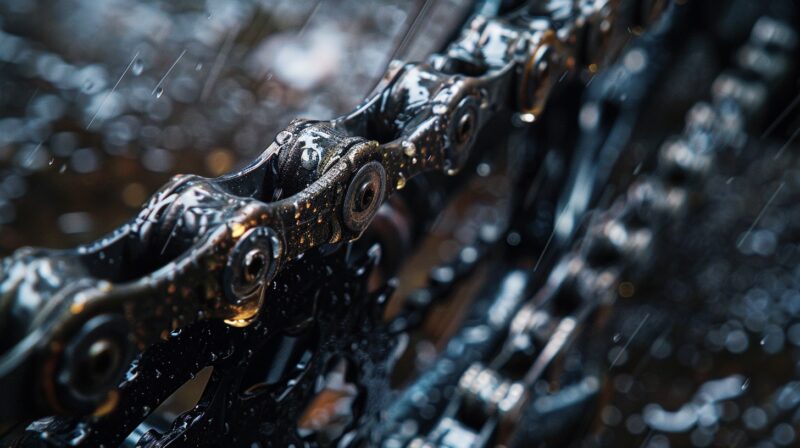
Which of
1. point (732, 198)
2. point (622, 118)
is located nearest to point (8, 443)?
point (622, 118)

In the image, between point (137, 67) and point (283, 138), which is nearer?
point (283, 138)

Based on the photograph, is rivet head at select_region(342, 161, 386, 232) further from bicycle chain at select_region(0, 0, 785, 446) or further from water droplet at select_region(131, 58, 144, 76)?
water droplet at select_region(131, 58, 144, 76)

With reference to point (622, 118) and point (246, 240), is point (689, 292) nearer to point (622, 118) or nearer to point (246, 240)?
point (622, 118)

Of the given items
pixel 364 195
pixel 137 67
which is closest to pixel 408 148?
pixel 364 195

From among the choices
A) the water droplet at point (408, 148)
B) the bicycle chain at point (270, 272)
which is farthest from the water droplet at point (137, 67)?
the water droplet at point (408, 148)

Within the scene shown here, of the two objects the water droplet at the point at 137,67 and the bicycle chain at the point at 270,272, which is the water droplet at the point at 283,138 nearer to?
the bicycle chain at the point at 270,272

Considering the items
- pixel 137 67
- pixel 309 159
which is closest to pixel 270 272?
pixel 309 159

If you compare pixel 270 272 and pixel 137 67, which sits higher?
pixel 137 67

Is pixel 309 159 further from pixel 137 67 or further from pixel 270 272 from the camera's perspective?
pixel 137 67

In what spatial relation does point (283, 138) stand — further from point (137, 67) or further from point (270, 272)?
point (137, 67)
